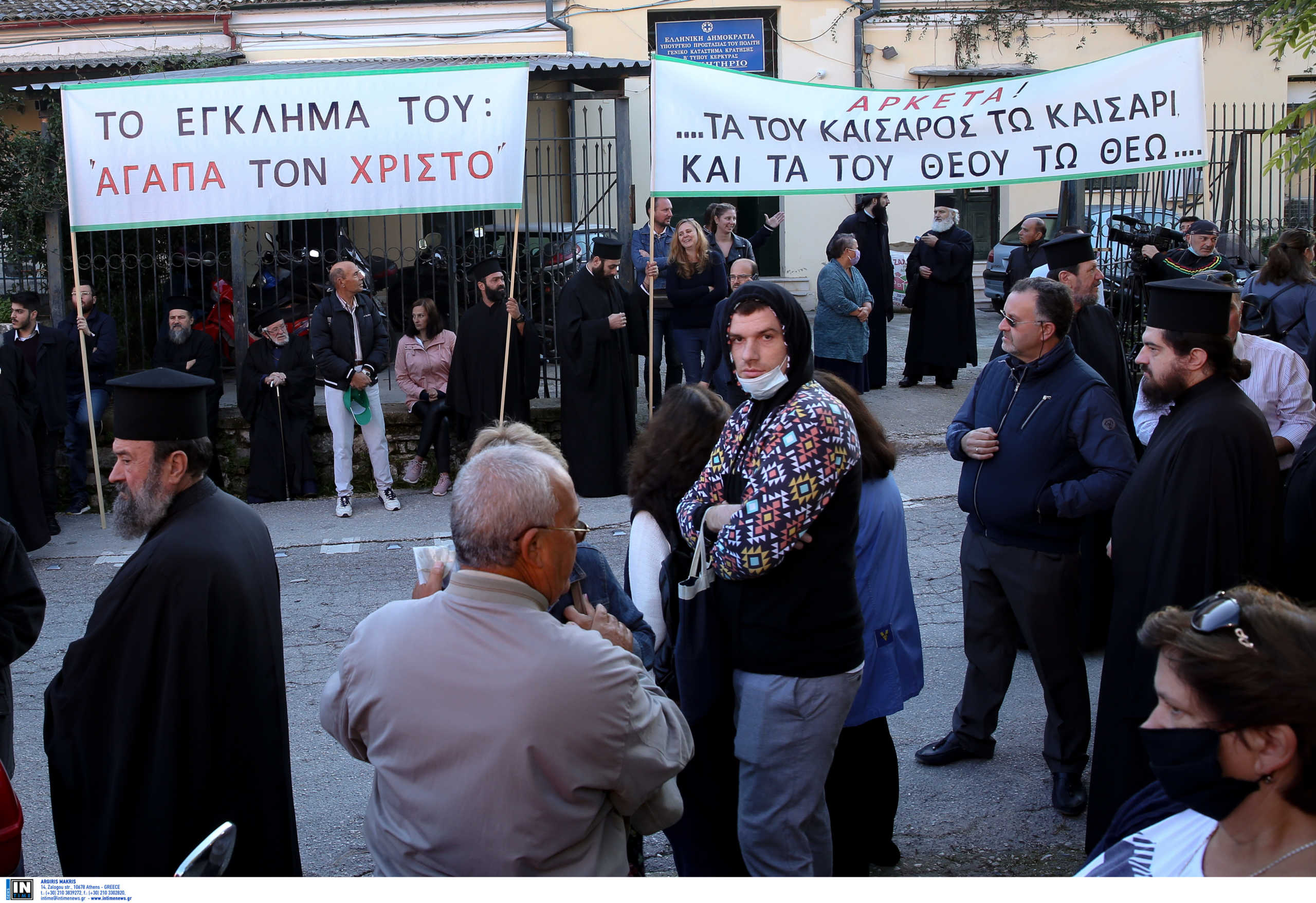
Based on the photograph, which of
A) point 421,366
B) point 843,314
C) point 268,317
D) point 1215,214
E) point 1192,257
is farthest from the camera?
point 1215,214

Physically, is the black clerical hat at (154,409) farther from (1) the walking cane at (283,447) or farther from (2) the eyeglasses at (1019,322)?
(1) the walking cane at (283,447)

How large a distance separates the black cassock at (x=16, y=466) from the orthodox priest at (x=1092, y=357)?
647 centimetres

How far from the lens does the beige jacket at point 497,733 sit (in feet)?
7.28

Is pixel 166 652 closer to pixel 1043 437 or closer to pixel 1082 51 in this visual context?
pixel 1043 437

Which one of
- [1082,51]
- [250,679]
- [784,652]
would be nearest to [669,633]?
[784,652]

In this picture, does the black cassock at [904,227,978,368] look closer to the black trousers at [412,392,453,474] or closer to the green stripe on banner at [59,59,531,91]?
the black trousers at [412,392,453,474]

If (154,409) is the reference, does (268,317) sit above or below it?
above

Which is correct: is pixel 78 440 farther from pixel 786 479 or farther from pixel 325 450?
pixel 786 479

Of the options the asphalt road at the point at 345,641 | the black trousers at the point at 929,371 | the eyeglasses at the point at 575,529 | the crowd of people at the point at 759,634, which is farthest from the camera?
the black trousers at the point at 929,371

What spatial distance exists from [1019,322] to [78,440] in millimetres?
7732

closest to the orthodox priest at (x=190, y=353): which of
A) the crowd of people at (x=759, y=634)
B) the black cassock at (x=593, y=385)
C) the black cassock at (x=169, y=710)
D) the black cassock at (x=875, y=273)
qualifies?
the black cassock at (x=593, y=385)

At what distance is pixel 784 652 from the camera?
3.21 meters

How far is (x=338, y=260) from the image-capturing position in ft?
37.7

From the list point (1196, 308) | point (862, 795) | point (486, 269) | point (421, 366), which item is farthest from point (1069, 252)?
point (421, 366)
